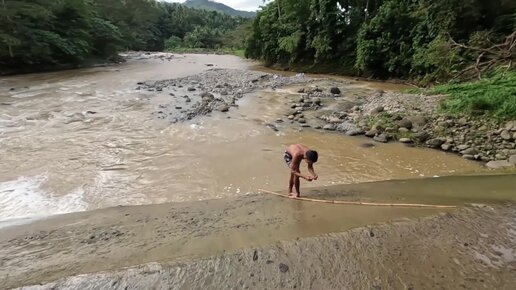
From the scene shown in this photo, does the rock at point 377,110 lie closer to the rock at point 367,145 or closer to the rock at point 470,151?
the rock at point 367,145

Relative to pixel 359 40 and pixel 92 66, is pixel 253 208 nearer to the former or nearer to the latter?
pixel 359 40

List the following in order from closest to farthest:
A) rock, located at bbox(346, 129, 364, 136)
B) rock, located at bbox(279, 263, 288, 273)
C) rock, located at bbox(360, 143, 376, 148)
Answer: rock, located at bbox(279, 263, 288, 273)
rock, located at bbox(360, 143, 376, 148)
rock, located at bbox(346, 129, 364, 136)

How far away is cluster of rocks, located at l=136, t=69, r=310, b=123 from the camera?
12422 millimetres

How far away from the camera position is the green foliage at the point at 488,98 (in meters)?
8.58

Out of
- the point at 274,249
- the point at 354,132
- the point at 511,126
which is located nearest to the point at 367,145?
the point at 354,132

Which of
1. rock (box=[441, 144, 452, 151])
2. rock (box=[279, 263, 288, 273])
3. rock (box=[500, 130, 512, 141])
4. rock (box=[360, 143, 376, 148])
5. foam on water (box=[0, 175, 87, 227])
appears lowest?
foam on water (box=[0, 175, 87, 227])

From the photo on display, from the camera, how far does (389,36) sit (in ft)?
60.8

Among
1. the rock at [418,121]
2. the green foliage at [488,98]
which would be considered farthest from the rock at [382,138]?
the green foliage at [488,98]

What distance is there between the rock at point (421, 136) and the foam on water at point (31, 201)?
7.26m

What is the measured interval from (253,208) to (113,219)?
6.15 ft

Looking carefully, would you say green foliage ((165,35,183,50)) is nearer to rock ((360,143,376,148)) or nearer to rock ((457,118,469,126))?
rock ((360,143,376,148))

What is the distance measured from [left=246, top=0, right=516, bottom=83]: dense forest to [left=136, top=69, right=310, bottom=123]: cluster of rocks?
3.82 meters

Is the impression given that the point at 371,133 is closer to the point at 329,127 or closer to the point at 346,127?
the point at 346,127

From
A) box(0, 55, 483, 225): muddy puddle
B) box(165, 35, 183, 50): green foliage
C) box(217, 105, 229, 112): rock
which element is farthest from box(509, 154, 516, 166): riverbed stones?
box(165, 35, 183, 50): green foliage
